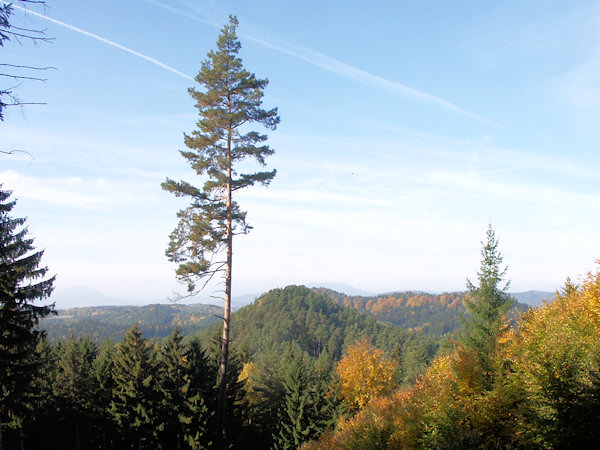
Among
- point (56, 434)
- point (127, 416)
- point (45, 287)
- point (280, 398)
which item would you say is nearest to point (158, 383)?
point (127, 416)

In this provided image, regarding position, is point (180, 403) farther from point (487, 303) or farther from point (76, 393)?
point (487, 303)

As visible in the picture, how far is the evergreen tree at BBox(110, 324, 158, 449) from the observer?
25938 millimetres

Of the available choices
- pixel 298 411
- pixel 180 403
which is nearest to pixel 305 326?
pixel 298 411

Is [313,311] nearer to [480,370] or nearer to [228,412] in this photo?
[228,412]

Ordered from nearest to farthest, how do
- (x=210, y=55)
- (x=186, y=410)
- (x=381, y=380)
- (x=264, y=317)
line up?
(x=210, y=55) < (x=186, y=410) < (x=381, y=380) < (x=264, y=317)

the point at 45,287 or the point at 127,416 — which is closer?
the point at 45,287

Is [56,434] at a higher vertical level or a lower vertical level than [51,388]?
lower

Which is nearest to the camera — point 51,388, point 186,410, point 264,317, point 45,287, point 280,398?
point 45,287

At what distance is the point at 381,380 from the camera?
28.6 metres

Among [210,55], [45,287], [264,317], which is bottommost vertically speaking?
[264,317]

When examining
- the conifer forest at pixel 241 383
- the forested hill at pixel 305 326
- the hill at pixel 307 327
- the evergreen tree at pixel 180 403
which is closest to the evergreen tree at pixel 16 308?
the conifer forest at pixel 241 383

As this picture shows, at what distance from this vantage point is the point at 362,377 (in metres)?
28.4

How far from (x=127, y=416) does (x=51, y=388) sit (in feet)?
33.5

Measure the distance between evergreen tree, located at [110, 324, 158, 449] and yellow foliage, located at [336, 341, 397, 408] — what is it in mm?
14581
